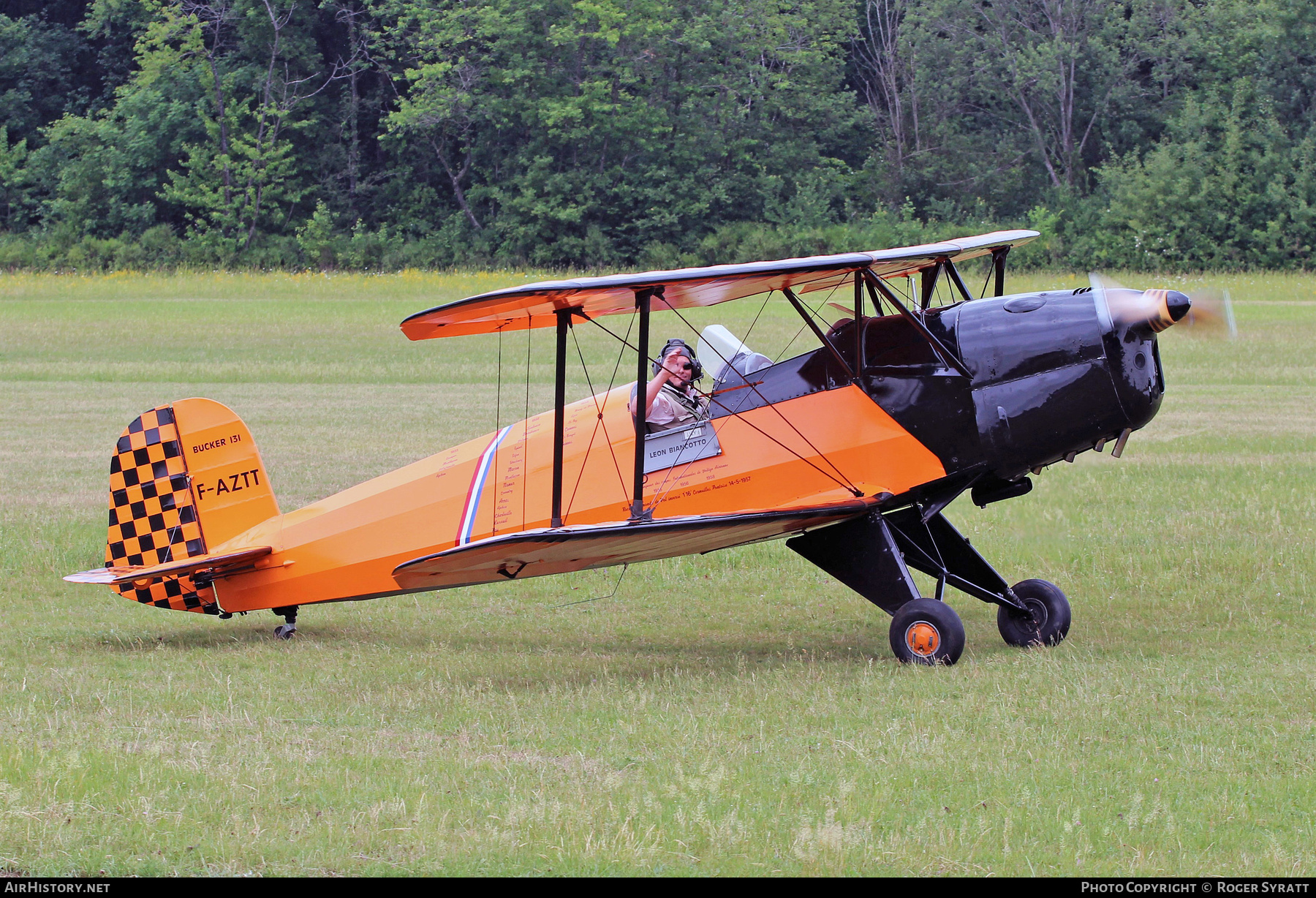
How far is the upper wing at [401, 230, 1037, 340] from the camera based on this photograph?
23.2ft

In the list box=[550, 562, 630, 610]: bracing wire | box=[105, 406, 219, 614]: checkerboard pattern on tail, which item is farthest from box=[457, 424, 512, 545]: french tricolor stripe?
box=[105, 406, 219, 614]: checkerboard pattern on tail

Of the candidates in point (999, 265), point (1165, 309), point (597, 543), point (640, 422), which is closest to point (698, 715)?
point (597, 543)

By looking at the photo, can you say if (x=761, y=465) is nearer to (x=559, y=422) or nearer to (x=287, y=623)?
(x=559, y=422)

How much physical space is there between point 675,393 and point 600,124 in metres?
43.1

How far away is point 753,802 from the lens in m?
5.34

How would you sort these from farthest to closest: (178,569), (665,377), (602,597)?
(602,597) < (178,569) < (665,377)

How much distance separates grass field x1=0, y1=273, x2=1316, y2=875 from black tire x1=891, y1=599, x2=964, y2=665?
0.51 feet

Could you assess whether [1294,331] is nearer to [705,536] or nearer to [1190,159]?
[1190,159]

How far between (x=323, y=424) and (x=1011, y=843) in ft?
50.6

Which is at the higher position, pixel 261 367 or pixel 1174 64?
pixel 1174 64

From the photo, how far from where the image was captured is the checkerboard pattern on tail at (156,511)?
899cm

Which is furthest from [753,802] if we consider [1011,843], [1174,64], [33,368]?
[1174,64]

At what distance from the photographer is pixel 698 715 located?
677cm

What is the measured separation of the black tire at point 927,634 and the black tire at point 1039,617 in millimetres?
802
